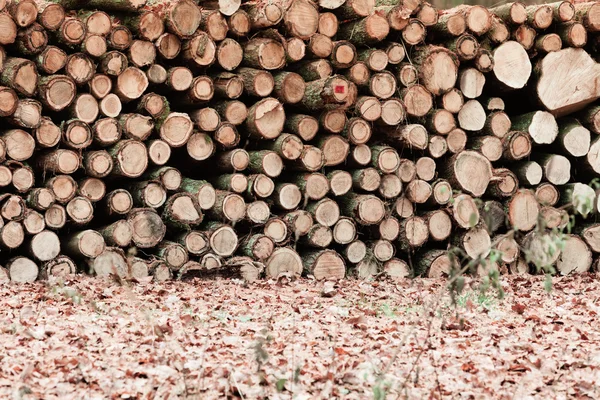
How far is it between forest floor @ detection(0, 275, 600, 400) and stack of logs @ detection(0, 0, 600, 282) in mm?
580

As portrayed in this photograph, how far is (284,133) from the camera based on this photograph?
25.0ft

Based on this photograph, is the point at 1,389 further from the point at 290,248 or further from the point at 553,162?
the point at 553,162

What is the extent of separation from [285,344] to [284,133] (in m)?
3.15

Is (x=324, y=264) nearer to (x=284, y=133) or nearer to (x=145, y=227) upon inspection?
(x=284, y=133)

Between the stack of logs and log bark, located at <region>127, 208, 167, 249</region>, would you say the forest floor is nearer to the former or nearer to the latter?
log bark, located at <region>127, 208, 167, 249</region>

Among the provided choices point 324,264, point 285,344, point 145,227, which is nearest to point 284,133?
point 324,264

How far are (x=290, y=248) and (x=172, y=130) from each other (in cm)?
142

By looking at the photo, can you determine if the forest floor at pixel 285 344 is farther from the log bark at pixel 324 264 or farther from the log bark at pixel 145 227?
the log bark at pixel 324 264

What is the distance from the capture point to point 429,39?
26.7ft

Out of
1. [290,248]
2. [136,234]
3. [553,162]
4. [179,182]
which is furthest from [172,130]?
[553,162]

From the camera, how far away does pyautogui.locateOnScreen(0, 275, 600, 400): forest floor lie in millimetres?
3949

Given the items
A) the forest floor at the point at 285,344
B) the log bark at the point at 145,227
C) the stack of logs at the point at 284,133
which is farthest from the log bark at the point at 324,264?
the log bark at the point at 145,227

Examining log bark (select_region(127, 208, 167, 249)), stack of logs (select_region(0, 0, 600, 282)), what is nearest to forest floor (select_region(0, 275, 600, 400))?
log bark (select_region(127, 208, 167, 249))

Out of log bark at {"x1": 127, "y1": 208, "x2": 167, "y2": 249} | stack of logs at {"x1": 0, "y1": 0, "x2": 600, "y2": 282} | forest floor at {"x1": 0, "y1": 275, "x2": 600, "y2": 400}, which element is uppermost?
stack of logs at {"x1": 0, "y1": 0, "x2": 600, "y2": 282}
